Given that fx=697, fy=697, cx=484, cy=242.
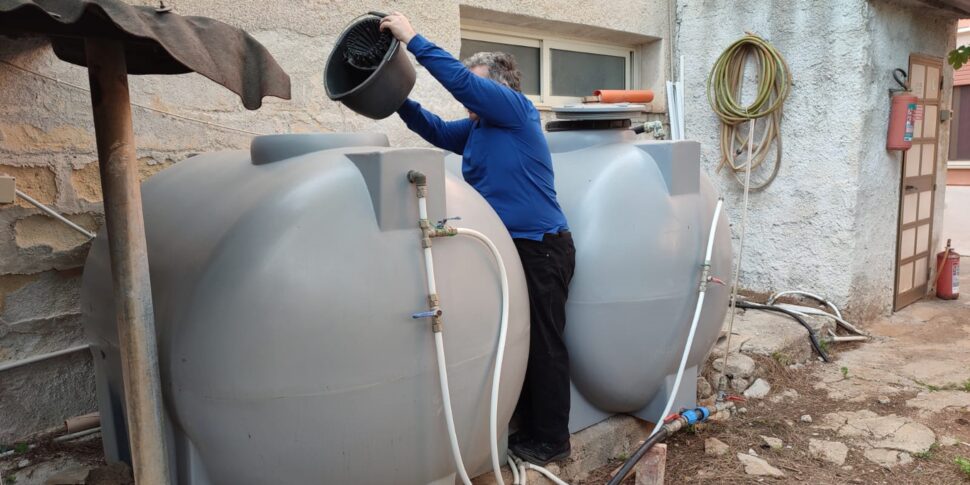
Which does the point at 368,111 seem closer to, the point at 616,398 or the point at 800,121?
the point at 616,398

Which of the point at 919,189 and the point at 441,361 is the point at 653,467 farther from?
the point at 919,189

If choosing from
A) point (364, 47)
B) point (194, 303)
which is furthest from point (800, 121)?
point (194, 303)

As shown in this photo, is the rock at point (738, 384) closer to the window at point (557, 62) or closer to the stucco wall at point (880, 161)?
the stucco wall at point (880, 161)

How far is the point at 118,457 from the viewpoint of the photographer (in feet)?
7.33

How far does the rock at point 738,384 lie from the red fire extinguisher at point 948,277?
10.8ft

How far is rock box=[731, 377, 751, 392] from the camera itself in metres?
3.73

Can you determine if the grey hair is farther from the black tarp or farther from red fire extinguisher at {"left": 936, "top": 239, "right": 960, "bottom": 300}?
red fire extinguisher at {"left": 936, "top": 239, "right": 960, "bottom": 300}

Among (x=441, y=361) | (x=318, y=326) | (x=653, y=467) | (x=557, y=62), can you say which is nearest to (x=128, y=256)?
(x=318, y=326)

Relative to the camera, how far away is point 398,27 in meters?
2.02

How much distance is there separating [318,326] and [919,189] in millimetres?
5466

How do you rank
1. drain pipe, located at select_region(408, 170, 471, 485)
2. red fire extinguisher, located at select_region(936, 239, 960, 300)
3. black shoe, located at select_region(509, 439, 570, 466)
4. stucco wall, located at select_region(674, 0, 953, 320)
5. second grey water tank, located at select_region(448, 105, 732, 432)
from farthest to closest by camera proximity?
red fire extinguisher, located at select_region(936, 239, 960, 300), stucco wall, located at select_region(674, 0, 953, 320), second grey water tank, located at select_region(448, 105, 732, 432), black shoe, located at select_region(509, 439, 570, 466), drain pipe, located at select_region(408, 170, 471, 485)

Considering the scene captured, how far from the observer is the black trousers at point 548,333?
2.44m

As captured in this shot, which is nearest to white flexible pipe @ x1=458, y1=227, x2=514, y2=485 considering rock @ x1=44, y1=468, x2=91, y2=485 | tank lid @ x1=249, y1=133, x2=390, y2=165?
tank lid @ x1=249, y1=133, x2=390, y2=165

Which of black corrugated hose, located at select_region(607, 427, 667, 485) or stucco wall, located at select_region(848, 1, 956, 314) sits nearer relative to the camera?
black corrugated hose, located at select_region(607, 427, 667, 485)
